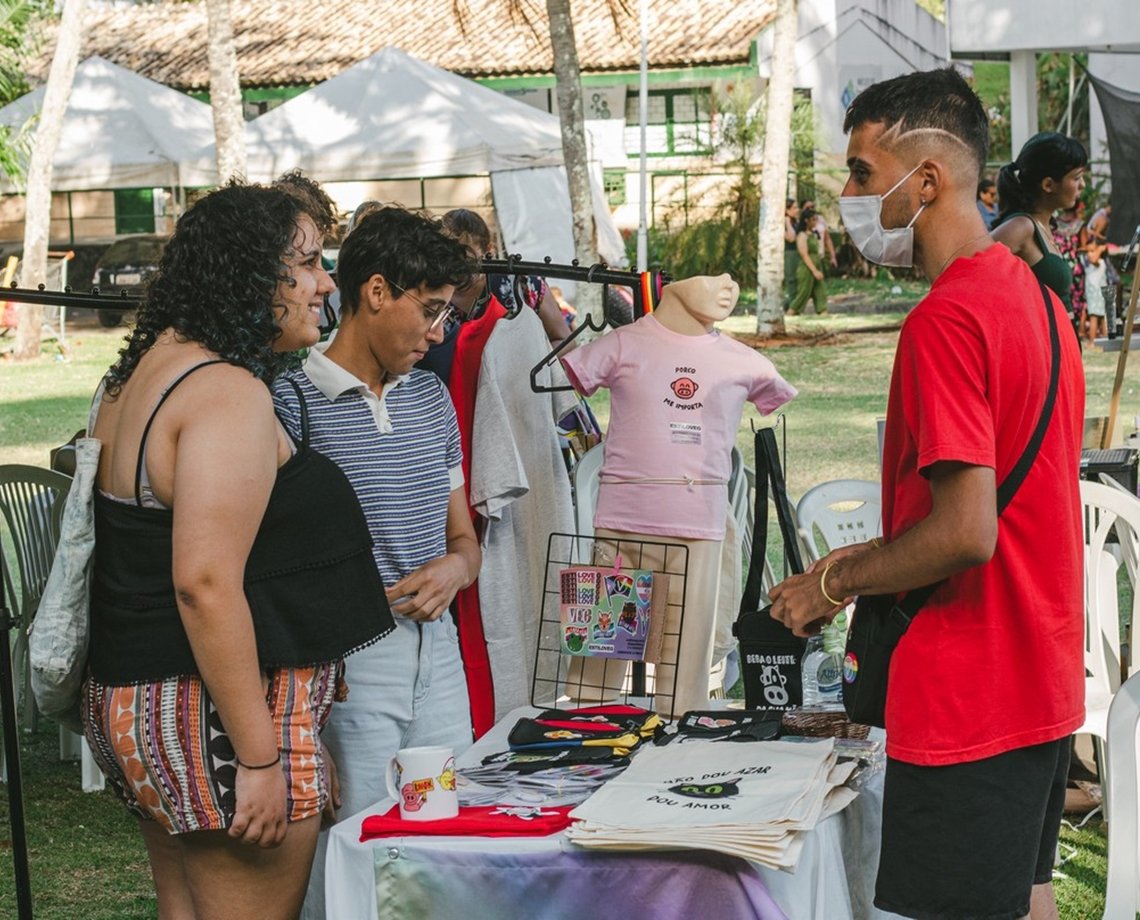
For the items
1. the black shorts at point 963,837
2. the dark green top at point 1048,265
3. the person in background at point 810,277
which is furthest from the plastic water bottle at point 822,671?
the person in background at point 810,277

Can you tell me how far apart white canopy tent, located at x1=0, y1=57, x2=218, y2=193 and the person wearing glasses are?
1773cm

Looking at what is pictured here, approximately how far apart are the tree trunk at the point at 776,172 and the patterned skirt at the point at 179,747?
58.2 feet

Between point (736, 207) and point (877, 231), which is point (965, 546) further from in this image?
point (736, 207)

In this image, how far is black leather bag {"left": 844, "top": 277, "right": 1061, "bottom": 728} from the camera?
239cm

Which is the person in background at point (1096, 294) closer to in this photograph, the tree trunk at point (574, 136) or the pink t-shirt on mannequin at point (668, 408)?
the tree trunk at point (574, 136)

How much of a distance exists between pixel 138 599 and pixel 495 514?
54.9 inches

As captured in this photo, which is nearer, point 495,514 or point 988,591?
point 988,591

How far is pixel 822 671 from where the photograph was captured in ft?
11.5

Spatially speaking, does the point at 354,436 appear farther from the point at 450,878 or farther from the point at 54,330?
the point at 54,330

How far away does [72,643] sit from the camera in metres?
2.48

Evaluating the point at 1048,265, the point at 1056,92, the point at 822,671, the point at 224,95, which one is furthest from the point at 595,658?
the point at 1056,92

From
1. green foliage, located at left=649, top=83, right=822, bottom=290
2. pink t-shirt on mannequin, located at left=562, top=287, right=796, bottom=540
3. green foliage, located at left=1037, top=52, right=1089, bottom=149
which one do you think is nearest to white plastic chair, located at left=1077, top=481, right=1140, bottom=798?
pink t-shirt on mannequin, located at left=562, top=287, right=796, bottom=540

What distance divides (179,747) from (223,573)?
0.31 metres

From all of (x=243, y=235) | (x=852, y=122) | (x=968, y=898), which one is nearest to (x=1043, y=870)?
(x=968, y=898)
